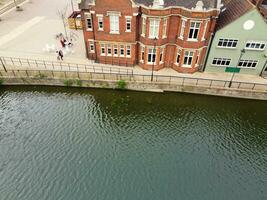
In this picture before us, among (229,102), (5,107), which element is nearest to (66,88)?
(5,107)

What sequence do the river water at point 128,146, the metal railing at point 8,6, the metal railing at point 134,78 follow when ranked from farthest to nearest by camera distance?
1. the metal railing at point 8,6
2. the metal railing at point 134,78
3. the river water at point 128,146

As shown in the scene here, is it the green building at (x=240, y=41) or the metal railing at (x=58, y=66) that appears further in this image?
the metal railing at (x=58, y=66)

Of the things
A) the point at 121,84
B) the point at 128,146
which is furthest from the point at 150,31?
the point at 128,146

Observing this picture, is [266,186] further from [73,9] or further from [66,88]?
[73,9]

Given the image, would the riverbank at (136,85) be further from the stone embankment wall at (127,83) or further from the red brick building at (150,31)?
the red brick building at (150,31)

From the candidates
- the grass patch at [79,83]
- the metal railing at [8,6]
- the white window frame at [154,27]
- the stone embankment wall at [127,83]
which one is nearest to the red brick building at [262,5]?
the stone embankment wall at [127,83]

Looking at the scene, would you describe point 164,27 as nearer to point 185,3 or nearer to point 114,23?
point 185,3

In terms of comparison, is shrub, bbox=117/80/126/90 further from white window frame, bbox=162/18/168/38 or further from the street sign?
the street sign
